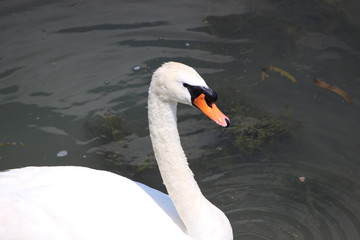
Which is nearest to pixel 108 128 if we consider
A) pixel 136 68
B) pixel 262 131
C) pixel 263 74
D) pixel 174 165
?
pixel 136 68

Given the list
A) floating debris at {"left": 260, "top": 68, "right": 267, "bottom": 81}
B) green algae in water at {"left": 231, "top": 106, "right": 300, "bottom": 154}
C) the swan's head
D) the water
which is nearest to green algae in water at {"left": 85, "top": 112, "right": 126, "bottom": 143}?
the water

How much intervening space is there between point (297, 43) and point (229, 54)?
33.1 inches

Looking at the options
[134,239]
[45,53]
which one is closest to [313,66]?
[45,53]

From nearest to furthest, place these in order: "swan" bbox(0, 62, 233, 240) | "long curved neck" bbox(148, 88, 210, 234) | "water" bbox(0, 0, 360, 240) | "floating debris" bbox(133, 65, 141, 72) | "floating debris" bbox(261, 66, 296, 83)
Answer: "long curved neck" bbox(148, 88, 210, 234) < "swan" bbox(0, 62, 233, 240) < "water" bbox(0, 0, 360, 240) < "floating debris" bbox(261, 66, 296, 83) < "floating debris" bbox(133, 65, 141, 72)

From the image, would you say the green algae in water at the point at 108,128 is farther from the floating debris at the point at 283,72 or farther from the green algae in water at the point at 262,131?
the floating debris at the point at 283,72

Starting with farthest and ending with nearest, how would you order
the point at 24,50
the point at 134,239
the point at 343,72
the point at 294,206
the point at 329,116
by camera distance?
the point at 24,50
the point at 343,72
the point at 329,116
the point at 294,206
the point at 134,239

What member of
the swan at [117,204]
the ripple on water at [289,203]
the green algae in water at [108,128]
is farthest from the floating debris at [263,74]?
the swan at [117,204]

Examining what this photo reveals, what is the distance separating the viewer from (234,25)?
7449 millimetres

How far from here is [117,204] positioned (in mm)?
4105

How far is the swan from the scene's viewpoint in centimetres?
389

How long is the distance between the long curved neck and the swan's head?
112 millimetres

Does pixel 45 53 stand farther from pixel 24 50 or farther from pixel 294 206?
pixel 294 206

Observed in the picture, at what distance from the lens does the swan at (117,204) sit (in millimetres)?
3895

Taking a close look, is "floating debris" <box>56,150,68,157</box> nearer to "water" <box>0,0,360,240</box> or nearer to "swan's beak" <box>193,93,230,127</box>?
"water" <box>0,0,360,240</box>
